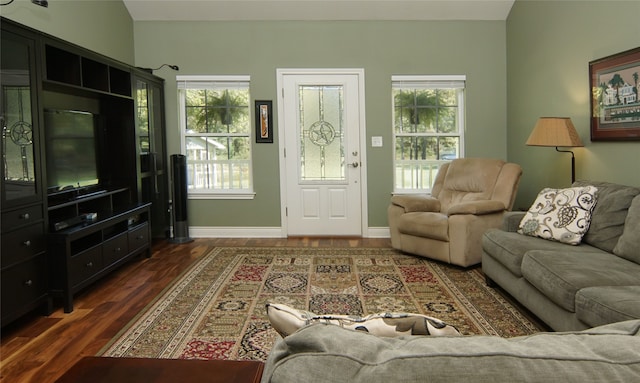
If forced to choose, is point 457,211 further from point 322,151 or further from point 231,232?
point 231,232

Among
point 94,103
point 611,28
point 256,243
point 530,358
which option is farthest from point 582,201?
point 94,103

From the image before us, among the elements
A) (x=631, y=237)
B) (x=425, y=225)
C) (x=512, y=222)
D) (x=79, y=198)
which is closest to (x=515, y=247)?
(x=512, y=222)

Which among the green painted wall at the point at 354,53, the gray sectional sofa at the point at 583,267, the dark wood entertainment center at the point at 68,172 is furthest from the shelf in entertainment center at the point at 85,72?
the gray sectional sofa at the point at 583,267

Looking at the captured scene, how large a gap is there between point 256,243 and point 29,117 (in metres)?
A: 2.85

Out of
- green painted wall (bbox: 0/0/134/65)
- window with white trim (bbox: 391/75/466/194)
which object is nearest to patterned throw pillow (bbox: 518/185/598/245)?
window with white trim (bbox: 391/75/466/194)

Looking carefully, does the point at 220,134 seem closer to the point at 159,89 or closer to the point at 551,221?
the point at 159,89

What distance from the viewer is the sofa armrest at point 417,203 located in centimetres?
479

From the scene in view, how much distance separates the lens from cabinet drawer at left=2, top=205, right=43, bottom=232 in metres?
2.87

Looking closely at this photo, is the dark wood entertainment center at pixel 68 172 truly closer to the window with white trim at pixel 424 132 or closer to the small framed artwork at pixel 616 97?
the window with white trim at pixel 424 132

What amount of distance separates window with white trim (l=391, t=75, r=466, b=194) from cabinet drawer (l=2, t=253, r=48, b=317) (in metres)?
3.87

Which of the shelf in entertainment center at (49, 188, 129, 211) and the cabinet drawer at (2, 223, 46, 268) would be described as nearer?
the cabinet drawer at (2, 223, 46, 268)

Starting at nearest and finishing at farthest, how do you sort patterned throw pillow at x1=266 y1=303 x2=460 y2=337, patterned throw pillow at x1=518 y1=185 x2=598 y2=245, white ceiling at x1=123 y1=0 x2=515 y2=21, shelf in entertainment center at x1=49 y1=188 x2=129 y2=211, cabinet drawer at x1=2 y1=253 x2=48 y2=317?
patterned throw pillow at x1=266 y1=303 x2=460 y2=337 → cabinet drawer at x1=2 y1=253 x2=48 y2=317 → patterned throw pillow at x1=518 y1=185 x2=598 y2=245 → shelf in entertainment center at x1=49 y1=188 x2=129 y2=211 → white ceiling at x1=123 y1=0 x2=515 y2=21

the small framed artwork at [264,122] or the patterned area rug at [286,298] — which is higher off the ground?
the small framed artwork at [264,122]

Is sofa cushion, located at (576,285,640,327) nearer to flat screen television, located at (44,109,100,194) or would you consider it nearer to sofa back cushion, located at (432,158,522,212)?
sofa back cushion, located at (432,158,522,212)
